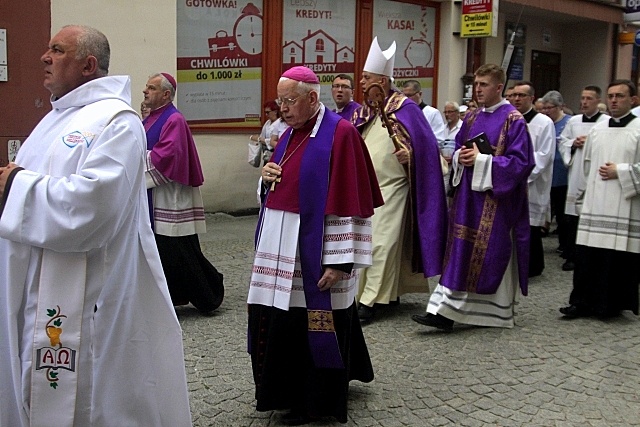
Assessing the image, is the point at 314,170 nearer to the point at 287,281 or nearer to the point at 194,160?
the point at 287,281

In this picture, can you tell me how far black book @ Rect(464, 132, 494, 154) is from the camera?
6.02m

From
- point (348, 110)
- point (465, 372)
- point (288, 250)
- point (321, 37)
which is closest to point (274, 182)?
point (288, 250)

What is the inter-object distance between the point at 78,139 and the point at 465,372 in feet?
9.88

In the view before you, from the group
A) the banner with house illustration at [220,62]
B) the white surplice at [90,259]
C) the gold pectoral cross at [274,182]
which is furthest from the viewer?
the banner with house illustration at [220,62]

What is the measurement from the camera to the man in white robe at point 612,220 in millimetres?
6266

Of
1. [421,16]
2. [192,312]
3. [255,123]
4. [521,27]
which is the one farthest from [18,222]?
[521,27]

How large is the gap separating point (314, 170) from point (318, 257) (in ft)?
1.43

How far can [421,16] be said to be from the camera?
48.2 ft

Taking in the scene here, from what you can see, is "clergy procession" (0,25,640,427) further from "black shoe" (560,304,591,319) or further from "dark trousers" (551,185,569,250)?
"dark trousers" (551,185,569,250)

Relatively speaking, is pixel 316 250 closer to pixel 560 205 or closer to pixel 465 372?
pixel 465 372

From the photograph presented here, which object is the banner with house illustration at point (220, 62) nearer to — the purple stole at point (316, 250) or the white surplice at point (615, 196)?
the white surplice at point (615, 196)

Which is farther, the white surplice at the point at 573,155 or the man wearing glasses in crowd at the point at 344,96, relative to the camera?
the white surplice at the point at 573,155

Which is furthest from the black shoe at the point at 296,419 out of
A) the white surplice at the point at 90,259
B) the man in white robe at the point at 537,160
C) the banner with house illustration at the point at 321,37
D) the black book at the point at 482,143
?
the banner with house illustration at the point at 321,37

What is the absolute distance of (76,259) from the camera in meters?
3.09
